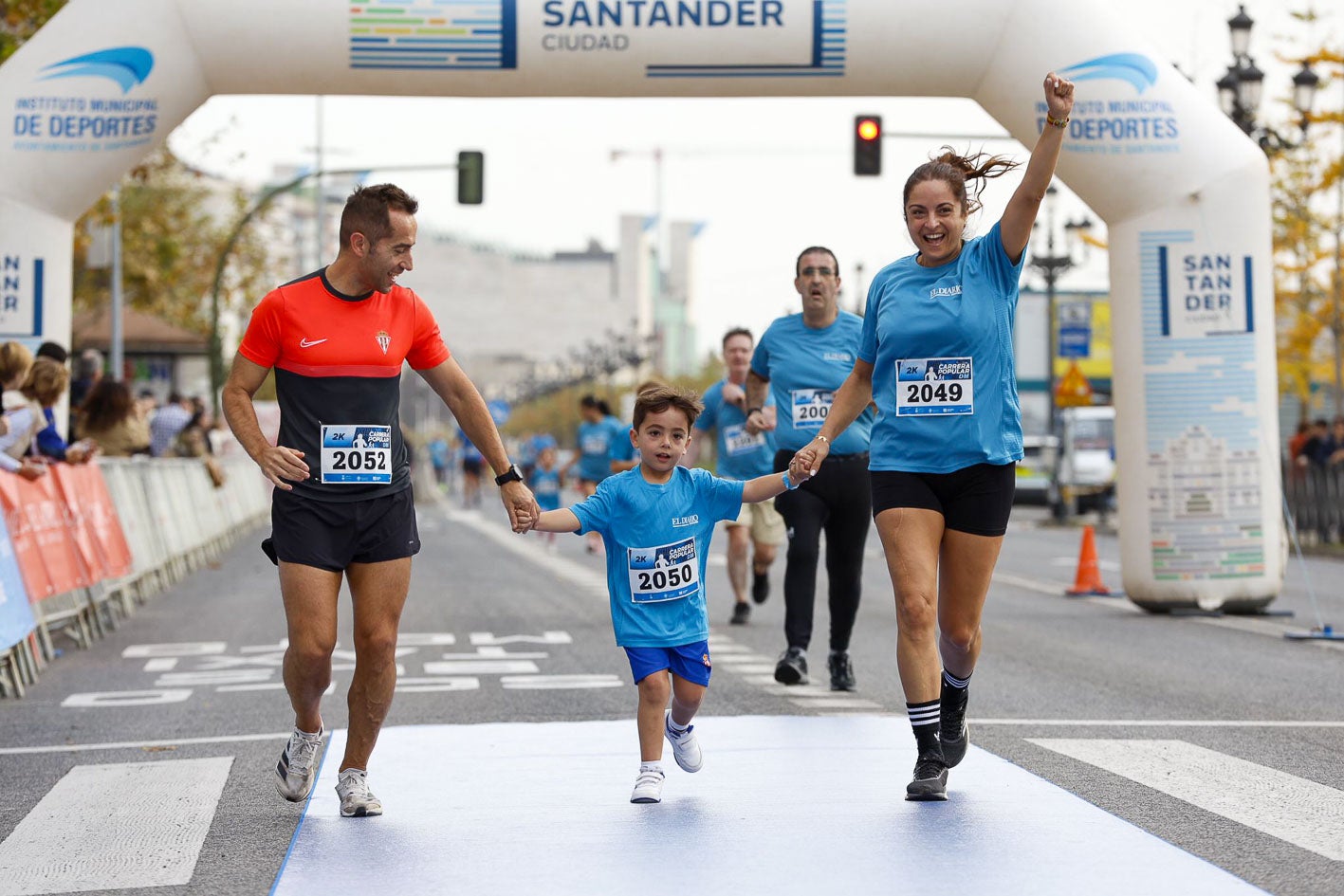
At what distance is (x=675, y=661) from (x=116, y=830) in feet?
6.08

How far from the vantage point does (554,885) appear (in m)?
5.10

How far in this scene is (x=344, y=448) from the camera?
6.02 m

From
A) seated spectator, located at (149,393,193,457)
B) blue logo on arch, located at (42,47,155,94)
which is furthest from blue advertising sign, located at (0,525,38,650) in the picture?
seated spectator, located at (149,393,193,457)

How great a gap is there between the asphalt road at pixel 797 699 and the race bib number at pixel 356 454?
1.11 metres

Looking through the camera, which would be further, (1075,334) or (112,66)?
(1075,334)

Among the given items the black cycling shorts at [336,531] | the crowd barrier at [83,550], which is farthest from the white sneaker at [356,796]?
the crowd barrier at [83,550]

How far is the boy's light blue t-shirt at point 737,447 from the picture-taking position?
42.0 feet

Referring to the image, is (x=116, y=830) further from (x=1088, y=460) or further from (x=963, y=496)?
(x=1088, y=460)

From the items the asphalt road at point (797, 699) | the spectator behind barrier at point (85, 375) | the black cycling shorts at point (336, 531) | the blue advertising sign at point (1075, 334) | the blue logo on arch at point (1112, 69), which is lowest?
the asphalt road at point (797, 699)

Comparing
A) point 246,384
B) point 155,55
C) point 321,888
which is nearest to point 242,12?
point 155,55

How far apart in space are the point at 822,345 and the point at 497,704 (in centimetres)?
245

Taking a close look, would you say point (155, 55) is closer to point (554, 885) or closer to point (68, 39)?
point (68, 39)

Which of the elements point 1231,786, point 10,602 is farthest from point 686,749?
point 10,602

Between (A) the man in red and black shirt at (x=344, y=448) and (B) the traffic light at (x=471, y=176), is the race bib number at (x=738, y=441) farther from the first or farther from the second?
(B) the traffic light at (x=471, y=176)
